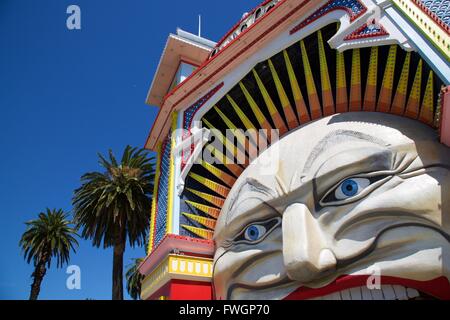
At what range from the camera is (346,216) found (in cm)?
729

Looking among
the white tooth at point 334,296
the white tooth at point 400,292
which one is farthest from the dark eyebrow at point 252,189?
the white tooth at point 400,292

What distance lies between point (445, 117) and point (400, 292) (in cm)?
276

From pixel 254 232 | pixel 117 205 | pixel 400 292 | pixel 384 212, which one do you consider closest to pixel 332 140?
pixel 384 212

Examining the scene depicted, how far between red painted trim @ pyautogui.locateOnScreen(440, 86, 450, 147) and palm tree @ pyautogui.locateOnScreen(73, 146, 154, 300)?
13649 millimetres

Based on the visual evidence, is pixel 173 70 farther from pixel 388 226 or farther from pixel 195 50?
pixel 388 226

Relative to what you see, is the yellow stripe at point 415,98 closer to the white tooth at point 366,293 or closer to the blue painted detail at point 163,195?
the white tooth at point 366,293

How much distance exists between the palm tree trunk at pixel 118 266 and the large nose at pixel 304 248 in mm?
11543

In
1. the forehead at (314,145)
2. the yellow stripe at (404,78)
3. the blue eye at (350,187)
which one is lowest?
the blue eye at (350,187)

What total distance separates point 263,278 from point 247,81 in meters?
4.64

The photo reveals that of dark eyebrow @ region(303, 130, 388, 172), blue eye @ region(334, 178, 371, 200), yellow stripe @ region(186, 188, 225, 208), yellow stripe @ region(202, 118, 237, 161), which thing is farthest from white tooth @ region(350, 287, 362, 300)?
yellow stripe @ region(202, 118, 237, 161)

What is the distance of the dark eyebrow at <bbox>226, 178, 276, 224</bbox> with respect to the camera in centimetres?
869

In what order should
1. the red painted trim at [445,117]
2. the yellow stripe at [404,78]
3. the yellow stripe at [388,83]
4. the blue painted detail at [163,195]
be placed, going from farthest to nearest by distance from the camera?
1. the blue painted detail at [163,195]
2. the yellow stripe at [388,83]
3. the yellow stripe at [404,78]
4. the red painted trim at [445,117]

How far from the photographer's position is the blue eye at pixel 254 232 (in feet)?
28.7
